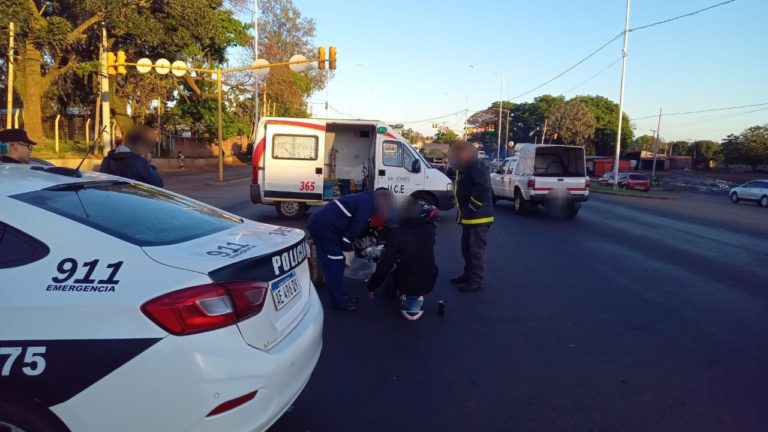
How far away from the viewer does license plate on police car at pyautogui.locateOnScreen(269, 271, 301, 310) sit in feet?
9.27

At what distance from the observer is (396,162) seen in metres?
13.4

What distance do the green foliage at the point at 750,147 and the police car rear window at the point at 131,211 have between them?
77.8m

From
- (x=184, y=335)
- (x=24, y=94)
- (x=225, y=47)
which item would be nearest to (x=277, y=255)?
(x=184, y=335)

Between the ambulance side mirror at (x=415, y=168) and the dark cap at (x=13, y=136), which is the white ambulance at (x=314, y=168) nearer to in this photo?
the ambulance side mirror at (x=415, y=168)

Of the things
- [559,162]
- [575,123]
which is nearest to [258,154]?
[559,162]

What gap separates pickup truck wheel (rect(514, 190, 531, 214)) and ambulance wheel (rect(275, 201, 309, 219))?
654 cm

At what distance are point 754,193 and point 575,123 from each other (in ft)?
134

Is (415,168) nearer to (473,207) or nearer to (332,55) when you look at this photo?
(473,207)

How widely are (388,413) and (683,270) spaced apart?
6693 millimetres

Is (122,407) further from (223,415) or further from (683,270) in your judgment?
(683,270)

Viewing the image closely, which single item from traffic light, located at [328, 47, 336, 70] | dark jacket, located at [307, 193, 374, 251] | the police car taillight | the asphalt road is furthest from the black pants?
traffic light, located at [328, 47, 336, 70]

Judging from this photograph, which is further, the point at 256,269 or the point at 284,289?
the point at 284,289

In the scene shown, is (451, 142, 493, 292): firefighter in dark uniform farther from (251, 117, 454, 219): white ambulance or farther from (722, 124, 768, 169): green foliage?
(722, 124, 768, 169): green foliage

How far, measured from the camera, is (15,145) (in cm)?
531
